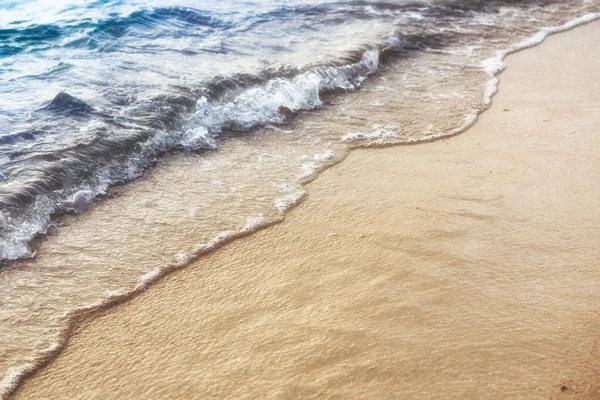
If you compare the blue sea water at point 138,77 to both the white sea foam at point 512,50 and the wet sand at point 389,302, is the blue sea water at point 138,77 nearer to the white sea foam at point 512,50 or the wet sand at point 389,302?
the wet sand at point 389,302

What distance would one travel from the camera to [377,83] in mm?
5957

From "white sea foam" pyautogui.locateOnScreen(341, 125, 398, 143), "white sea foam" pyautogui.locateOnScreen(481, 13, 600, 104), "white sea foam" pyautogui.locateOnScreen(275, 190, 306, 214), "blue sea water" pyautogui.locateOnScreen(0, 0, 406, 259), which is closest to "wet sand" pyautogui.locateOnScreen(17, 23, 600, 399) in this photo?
"white sea foam" pyautogui.locateOnScreen(275, 190, 306, 214)

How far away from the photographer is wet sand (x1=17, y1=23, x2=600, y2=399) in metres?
2.41

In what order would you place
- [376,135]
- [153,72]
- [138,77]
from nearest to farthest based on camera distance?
[376,135], [138,77], [153,72]

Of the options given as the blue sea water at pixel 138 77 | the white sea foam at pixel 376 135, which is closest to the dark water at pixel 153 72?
the blue sea water at pixel 138 77

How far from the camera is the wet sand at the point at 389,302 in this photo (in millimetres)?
2412

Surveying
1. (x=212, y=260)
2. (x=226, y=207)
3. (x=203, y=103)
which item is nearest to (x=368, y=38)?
(x=203, y=103)

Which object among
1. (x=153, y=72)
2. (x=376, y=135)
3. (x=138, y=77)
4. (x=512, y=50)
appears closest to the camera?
(x=376, y=135)

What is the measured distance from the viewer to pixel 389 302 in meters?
2.82

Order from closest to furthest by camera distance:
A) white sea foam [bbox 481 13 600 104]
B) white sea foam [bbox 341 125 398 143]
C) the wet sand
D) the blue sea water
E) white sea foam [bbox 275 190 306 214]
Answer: the wet sand, white sea foam [bbox 275 190 306 214], the blue sea water, white sea foam [bbox 341 125 398 143], white sea foam [bbox 481 13 600 104]

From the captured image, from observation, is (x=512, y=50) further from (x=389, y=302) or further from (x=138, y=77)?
(x=389, y=302)

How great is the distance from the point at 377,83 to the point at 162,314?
3.84 m

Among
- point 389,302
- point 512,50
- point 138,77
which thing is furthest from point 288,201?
point 512,50

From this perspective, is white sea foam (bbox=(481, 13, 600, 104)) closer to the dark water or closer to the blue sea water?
the dark water
